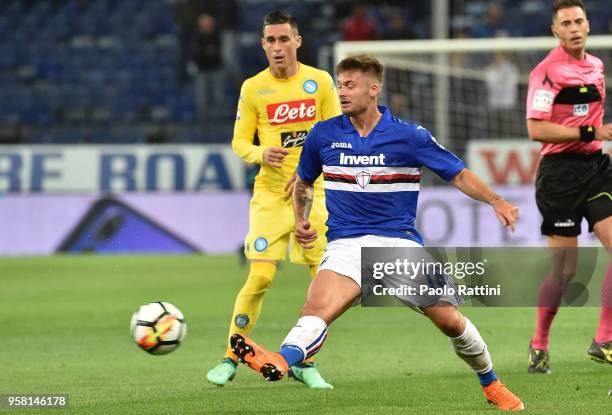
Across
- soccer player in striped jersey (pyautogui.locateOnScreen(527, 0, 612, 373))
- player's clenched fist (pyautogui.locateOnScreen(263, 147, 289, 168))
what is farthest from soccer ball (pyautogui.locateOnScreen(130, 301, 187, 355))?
soccer player in striped jersey (pyautogui.locateOnScreen(527, 0, 612, 373))

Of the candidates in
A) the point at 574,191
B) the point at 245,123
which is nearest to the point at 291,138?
the point at 245,123

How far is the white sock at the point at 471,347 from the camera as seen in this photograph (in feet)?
21.2

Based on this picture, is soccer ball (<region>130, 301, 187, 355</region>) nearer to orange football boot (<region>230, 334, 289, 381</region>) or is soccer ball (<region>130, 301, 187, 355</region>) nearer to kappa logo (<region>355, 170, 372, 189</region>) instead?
orange football boot (<region>230, 334, 289, 381</region>)

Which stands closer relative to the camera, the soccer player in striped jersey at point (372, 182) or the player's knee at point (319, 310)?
the player's knee at point (319, 310)

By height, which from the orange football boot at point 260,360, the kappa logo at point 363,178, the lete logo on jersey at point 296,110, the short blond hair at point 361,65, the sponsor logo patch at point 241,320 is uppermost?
the short blond hair at point 361,65

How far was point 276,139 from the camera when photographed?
8305 millimetres

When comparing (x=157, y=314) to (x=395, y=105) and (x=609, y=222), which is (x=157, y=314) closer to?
(x=609, y=222)

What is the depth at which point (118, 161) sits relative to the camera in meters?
19.7

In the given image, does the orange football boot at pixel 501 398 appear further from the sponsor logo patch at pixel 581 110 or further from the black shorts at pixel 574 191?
the sponsor logo patch at pixel 581 110

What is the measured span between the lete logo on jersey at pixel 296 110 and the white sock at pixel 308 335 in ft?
7.66

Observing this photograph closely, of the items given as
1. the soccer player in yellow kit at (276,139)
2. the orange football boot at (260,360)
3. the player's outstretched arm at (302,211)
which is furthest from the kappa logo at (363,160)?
the soccer player in yellow kit at (276,139)

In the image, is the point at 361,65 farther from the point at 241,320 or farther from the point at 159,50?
the point at 159,50

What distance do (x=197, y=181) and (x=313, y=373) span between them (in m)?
12.0

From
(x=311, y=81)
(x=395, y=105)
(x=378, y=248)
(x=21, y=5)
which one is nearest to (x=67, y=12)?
(x=21, y=5)
